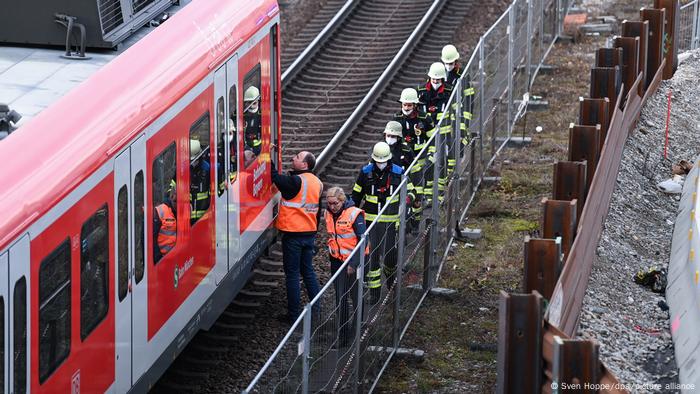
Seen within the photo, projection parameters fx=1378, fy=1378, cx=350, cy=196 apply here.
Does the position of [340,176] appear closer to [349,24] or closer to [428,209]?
[428,209]

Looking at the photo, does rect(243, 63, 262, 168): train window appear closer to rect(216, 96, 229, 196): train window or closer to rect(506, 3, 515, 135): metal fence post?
rect(216, 96, 229, 196): train window

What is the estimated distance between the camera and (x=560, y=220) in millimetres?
10844

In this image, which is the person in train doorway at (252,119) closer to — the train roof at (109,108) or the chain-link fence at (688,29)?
the train roof at (109,108)

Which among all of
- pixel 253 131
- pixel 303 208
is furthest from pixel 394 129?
pixel 253 131

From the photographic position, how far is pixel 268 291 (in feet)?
48.0

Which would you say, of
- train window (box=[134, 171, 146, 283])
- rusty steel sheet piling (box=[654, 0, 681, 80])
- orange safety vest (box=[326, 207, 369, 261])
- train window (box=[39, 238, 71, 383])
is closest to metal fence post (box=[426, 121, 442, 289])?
orange safety vest (box=[326, 207, 369, 261])

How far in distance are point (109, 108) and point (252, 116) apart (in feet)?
11.2

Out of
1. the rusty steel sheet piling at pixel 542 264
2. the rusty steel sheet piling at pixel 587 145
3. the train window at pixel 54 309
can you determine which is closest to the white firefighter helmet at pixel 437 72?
the rusty steel sheet piling at pixel 587 145

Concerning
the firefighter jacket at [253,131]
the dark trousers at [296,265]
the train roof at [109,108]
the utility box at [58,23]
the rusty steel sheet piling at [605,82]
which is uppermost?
the utility box at [58,23]

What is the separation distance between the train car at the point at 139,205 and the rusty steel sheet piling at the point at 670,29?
7832 millimetres

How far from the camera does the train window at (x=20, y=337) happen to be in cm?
874

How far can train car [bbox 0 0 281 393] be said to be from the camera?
9.09 meters

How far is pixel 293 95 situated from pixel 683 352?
9.73 meters

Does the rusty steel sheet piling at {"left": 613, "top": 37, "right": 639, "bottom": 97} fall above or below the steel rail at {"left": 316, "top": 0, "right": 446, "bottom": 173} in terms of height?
above
